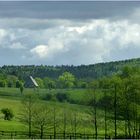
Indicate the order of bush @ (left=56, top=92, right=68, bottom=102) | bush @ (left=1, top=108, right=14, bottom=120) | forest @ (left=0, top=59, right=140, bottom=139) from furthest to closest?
bush @ (left=56, top=92, right=68, bottom=102), bush @ (left=1, top=108, right=14, bottom=120), forest @ (left=0, top=59, right=140, bottom=139)

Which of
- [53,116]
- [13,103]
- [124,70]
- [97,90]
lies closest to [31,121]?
[53,116]

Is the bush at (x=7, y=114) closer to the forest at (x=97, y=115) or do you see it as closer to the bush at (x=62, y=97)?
the forest at (x=97, y=115)

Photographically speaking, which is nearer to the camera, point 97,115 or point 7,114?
point 97,115

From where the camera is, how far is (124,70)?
107188 millimetres

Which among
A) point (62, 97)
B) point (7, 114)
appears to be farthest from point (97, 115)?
point (62, 97)

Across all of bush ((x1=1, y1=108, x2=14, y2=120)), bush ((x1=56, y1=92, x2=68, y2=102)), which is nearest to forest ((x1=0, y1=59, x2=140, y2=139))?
bush ((x1=1, y1=108, x2=14, y2=120))

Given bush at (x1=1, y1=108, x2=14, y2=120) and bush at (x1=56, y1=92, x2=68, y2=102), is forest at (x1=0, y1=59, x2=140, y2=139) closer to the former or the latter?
bush at (x1=1, y1=108, x2=14, y2=120)

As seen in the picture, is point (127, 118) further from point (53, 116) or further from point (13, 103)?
point (13, 103)

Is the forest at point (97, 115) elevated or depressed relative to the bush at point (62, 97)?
depressed

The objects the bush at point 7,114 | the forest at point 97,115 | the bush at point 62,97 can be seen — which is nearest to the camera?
the forest at point 97,115

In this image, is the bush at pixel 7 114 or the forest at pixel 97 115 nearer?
the forest at pixel 97 115

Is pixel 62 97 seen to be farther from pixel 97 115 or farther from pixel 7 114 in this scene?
pixel 97 115

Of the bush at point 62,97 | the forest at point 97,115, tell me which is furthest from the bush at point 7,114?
the bush at point 62,97

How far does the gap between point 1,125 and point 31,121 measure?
14.6 m
